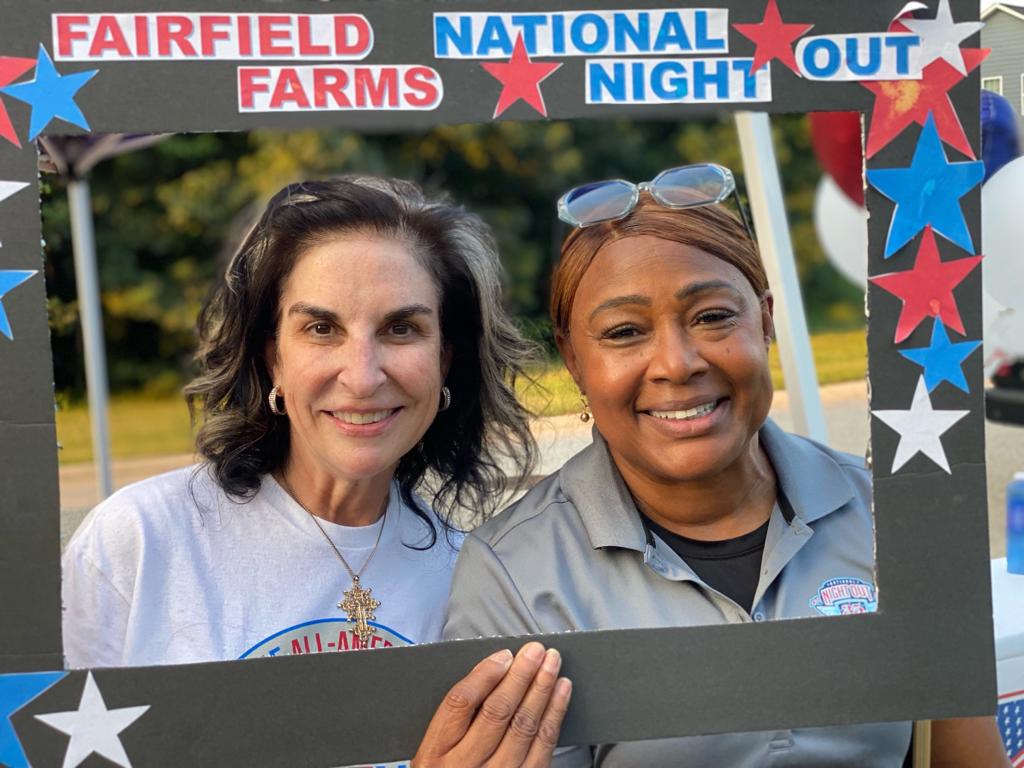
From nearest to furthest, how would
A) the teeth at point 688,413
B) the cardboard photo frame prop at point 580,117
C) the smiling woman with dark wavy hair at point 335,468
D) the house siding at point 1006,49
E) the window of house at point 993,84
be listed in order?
1. the cardboard photo frame prop at point 580,117
2. the smiling woman with dark wavy hair at point 335,468
3. the teeth at point 688,413
4. the house siding at point 1006,49
5. the window of house at point 993,84

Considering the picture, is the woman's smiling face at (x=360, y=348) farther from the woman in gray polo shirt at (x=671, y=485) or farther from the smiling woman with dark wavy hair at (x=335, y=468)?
the woman in gray polo shirt at (x=671, y=485)

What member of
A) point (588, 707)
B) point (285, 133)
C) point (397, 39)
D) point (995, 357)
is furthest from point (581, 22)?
point (995, 357)

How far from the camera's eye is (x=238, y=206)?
1.50 metres

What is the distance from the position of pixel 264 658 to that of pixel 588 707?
43cm

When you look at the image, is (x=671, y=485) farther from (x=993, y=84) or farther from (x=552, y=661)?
(x=993, y=84)

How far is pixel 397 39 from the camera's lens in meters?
1.37

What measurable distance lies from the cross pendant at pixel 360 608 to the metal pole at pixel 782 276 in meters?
0.72

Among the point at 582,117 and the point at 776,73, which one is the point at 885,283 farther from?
the point at 582,117

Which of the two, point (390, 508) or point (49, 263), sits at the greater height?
point (49, 263)

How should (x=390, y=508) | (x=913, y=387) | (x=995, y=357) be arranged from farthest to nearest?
(x=995, y=357)
(x=390, y=508)
(x=913, y=387)

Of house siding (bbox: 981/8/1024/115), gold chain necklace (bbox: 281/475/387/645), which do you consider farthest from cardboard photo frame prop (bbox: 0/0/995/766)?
house siding (bbox: 981/8/1024/115)

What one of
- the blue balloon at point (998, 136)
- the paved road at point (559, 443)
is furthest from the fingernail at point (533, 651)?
the blue balloon at point (998, 136)

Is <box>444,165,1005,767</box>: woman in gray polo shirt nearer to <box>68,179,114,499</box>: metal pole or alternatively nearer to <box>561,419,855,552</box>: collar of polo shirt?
<box>561,419,855,552</box>: collar of polo shirt

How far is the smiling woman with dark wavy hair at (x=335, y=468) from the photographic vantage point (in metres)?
1.48
